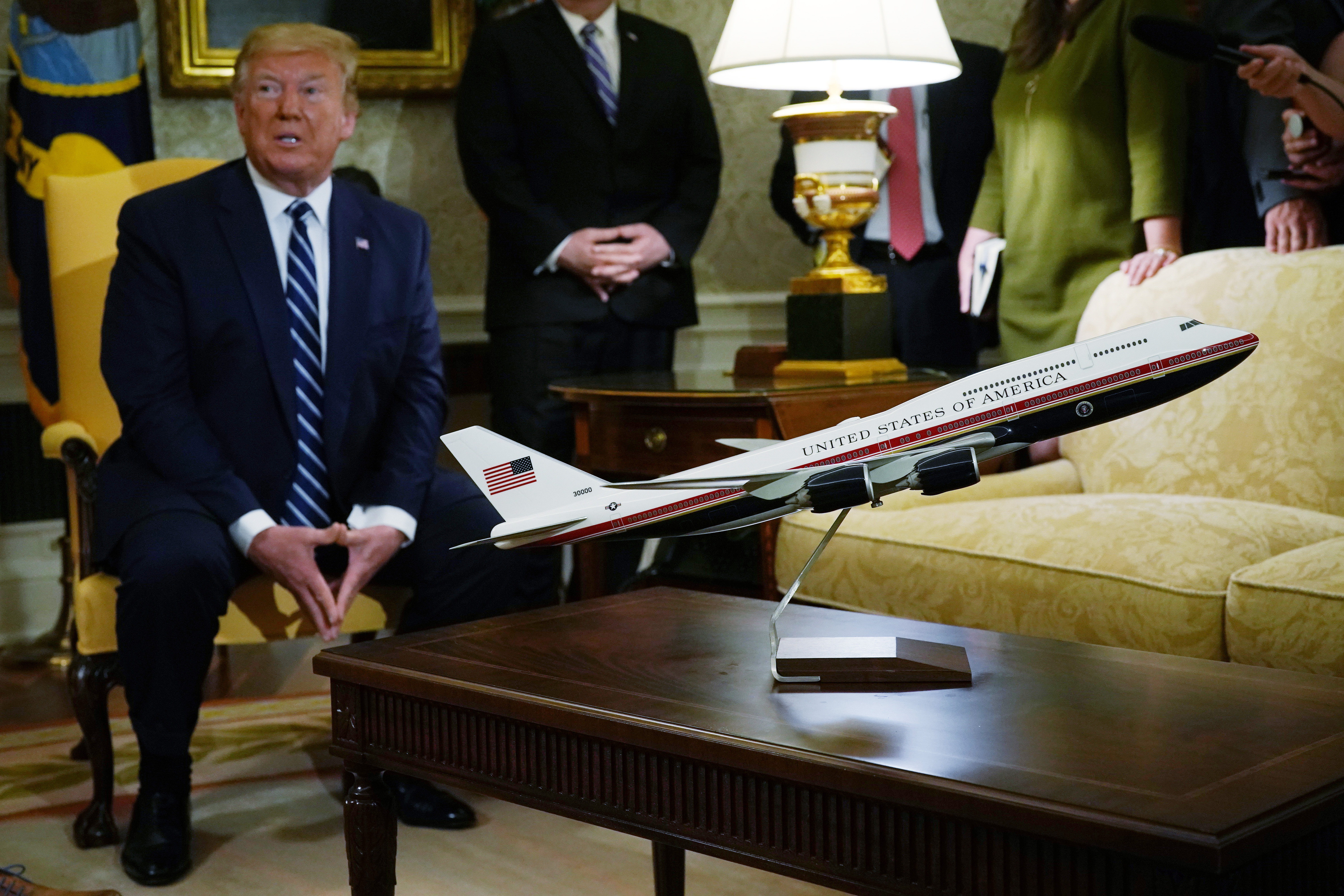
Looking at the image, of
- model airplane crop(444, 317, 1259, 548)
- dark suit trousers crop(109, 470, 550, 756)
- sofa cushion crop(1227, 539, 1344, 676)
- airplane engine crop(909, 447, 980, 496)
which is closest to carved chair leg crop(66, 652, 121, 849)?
dark suit trousers crop(109, 470, 550, 756)

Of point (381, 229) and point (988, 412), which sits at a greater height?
point (381, 229)

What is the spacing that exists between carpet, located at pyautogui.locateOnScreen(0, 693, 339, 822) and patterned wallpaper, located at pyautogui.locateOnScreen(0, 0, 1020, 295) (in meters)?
1.61

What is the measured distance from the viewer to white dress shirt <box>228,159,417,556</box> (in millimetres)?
2580

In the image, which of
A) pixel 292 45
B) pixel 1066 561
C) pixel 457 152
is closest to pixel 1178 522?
pixel 1066 561

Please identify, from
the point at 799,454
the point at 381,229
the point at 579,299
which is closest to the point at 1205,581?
the point at 799,454

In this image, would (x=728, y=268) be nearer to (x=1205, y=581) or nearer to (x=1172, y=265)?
(x=1172, y=265)

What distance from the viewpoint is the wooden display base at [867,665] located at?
59.2 inches

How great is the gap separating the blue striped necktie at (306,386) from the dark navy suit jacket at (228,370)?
0.06ft

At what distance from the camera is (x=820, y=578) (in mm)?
2590

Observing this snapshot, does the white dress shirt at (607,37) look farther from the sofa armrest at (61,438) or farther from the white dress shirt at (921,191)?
the sofa armrest at (61,438)

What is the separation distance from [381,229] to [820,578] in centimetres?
112

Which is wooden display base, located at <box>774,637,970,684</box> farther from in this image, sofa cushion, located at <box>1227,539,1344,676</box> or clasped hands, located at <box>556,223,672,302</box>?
clasped hands, located at <box>556,223,672,302</box>

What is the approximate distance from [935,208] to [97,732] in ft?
7.89

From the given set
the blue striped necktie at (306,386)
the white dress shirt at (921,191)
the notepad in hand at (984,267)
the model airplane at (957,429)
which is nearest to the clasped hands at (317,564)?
the blue striped necktie at (306,386)
